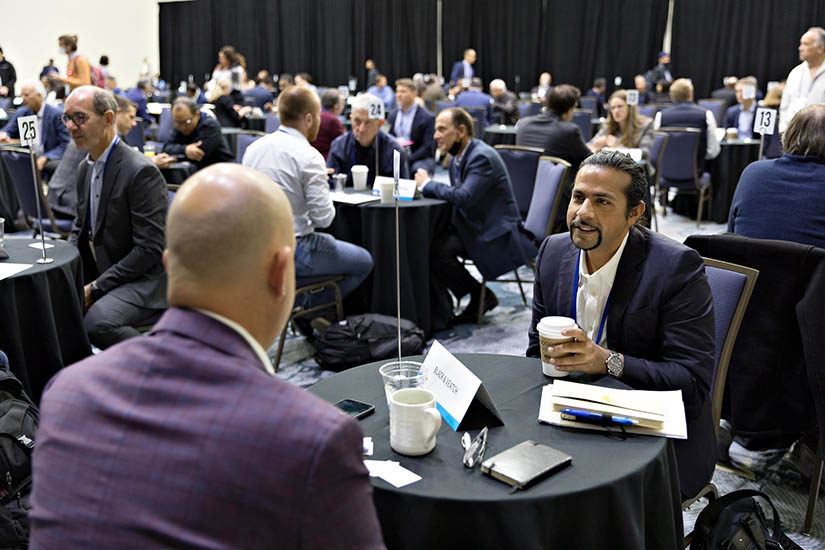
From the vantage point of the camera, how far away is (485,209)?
14.1ft

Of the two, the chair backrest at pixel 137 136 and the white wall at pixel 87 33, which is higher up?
the white wall at pixel 87 33

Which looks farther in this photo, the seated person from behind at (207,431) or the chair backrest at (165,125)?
the chair backrest at (165,125)

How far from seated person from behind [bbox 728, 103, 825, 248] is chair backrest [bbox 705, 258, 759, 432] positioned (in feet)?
3.21

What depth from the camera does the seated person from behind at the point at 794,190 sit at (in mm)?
2953

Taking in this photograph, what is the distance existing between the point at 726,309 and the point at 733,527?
621 mm

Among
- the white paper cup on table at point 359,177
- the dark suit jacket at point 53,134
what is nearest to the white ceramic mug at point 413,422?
the white paper cup on table at point 359,177

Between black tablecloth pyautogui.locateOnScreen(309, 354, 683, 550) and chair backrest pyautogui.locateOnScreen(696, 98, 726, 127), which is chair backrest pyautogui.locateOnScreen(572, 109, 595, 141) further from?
black tablecloth pyautogui.locateOnScreen(309, 354, 683, 550)

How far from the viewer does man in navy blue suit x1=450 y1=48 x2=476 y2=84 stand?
49.7ft

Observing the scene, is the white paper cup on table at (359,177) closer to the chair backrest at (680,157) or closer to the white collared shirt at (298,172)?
the white collared shirt at (298,172)

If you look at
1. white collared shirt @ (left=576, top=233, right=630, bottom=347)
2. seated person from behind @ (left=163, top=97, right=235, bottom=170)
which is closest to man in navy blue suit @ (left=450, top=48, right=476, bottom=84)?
seated person from behind @ (left=163, top=97, right=235, bottom=170)

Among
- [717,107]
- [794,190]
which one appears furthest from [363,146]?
[717,107]

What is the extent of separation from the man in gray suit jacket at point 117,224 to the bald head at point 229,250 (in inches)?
92.3

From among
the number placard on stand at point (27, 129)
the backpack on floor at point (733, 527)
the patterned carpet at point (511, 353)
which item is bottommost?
the patterned carpet at point (511, 353)

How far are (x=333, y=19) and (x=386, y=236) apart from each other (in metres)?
14.7
